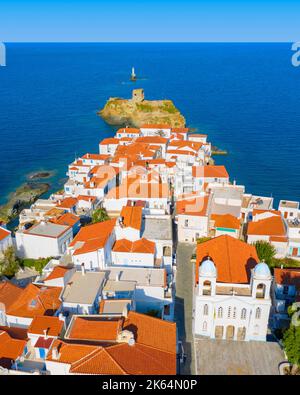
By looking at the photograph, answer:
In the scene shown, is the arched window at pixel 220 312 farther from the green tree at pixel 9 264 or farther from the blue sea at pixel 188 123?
the blue sea at pixel 188 123

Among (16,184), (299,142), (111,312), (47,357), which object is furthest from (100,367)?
(299,142)

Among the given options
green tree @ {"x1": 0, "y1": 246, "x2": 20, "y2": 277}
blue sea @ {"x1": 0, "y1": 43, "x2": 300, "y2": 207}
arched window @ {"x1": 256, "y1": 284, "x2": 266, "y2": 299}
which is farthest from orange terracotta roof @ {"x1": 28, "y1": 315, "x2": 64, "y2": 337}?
blue sea @ {"x1": 0, "y1": 43, "x2": 300, "y2": 207}

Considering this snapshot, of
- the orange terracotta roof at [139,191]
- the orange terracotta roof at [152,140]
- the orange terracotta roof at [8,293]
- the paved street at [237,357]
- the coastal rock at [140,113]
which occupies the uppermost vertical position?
the coastal rock at [140,113]

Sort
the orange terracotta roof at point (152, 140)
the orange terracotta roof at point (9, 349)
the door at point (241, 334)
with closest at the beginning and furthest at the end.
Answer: the orange terracotta roof at point (9, 349), the door at point (241, 334), the orange terracotta roof at point (152, 140)

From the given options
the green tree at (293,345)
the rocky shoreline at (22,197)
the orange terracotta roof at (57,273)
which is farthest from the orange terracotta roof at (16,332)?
the rocky shoreline at (22,197)

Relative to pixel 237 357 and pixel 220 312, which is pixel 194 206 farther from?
pixel 237 357

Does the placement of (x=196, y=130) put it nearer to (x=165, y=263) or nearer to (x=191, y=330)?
(x=165, y=263)

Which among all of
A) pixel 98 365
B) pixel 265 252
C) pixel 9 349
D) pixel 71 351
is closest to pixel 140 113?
pixel 265 252
